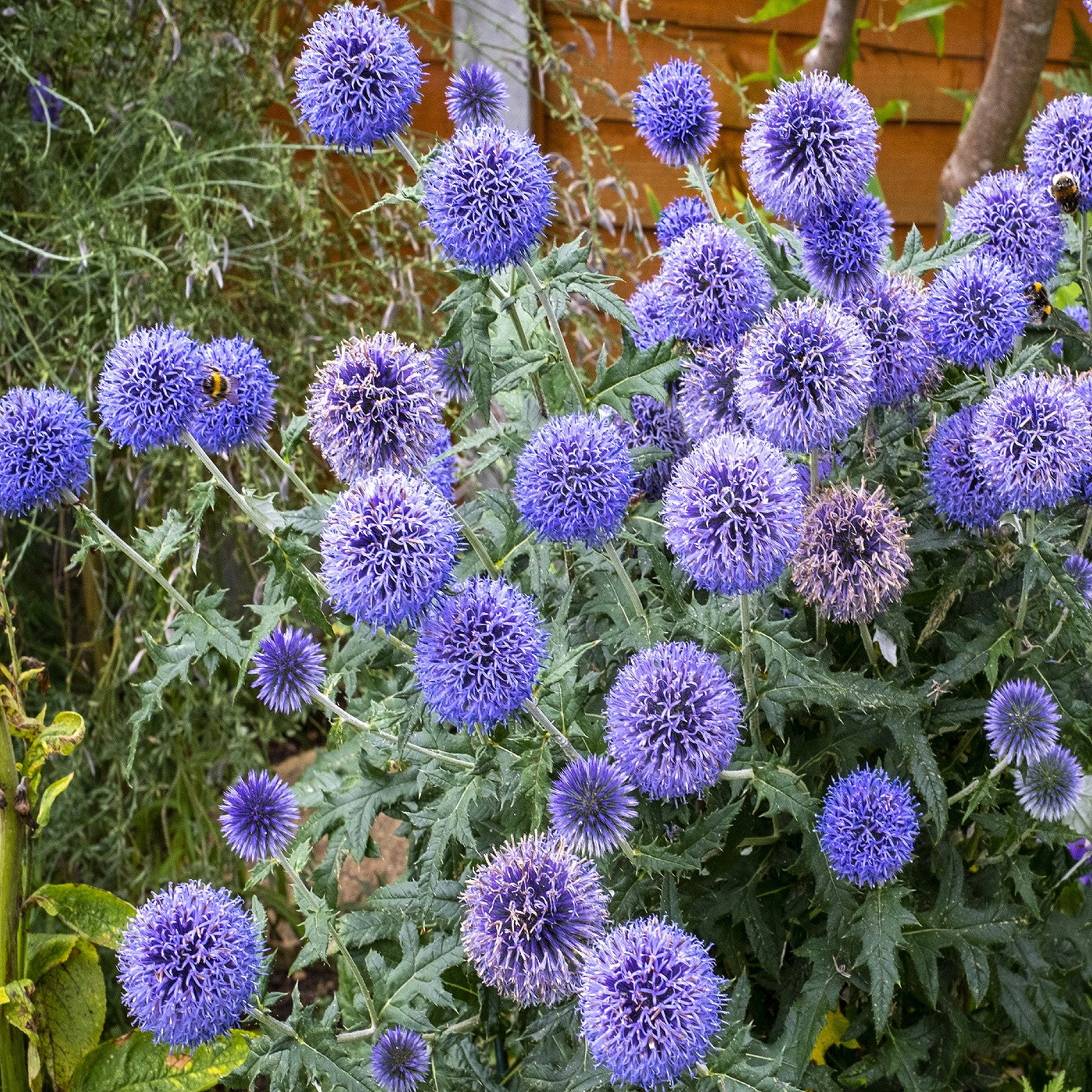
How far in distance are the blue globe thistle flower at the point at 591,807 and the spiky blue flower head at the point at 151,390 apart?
57cm

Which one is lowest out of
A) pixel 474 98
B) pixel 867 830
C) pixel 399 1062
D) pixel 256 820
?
pixel 399 1062

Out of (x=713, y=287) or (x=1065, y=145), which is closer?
(x=713, y=287)

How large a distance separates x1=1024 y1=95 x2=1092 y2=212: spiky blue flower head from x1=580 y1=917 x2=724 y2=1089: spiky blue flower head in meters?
0.97

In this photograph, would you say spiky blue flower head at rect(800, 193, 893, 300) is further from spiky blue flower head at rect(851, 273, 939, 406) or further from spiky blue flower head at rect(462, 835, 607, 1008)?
spiky blue flower head at rect(462, 835, 607, 1008)

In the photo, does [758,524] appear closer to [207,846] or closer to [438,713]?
[438,713]

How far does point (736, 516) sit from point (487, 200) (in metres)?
0.40

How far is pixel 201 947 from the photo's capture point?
1.07 m

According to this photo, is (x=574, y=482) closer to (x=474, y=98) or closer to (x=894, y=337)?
(x=894, y=337)

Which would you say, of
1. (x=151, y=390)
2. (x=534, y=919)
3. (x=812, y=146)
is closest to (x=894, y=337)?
(x=812, y=146)

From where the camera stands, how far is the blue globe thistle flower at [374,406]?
1.12 metres

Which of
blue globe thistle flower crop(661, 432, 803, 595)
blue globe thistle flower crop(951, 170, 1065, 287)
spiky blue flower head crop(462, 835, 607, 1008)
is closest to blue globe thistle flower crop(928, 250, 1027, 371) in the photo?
blue globe thistle flower crop(951, 170, 1065, 287)

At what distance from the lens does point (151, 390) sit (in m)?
1.28

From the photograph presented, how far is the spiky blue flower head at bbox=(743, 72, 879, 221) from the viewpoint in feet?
3.92

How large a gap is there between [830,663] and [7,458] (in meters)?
0.92
